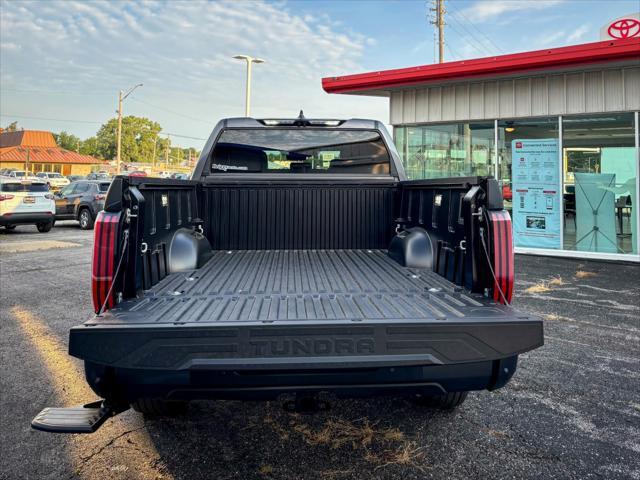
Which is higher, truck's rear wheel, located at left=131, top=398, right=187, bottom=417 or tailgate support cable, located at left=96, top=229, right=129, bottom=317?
tailgate support cable, located at left=96, top=229, right=129, bottom=317

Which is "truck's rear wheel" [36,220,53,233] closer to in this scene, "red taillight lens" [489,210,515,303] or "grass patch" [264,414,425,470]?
"grass patch" [264,414,425,470]

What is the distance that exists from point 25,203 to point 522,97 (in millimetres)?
15658

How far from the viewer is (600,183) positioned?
10562mm

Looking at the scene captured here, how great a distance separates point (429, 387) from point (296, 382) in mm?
666

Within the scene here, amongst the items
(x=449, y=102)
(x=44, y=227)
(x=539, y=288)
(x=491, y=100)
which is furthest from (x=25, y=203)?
(x=539, y=288)

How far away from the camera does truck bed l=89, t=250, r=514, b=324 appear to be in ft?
7.25

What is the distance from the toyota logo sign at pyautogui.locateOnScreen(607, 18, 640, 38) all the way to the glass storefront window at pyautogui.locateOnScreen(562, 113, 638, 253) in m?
1.68

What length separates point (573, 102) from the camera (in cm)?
1041

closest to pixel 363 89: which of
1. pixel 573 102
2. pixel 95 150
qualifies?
pixel 573 102

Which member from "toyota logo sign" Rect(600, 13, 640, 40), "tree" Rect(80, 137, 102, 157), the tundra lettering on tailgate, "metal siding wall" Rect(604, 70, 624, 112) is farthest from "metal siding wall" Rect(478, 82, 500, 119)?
"tree" Rect(80, 137, 102, 157)

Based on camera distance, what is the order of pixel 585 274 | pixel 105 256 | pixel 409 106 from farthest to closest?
pixel 409 106 < pixel 585 274 < pixel 105 256

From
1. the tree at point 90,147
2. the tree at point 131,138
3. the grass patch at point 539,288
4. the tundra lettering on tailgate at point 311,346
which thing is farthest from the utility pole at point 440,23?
the tree at point 90,147

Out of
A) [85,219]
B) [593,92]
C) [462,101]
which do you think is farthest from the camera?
[85,219]

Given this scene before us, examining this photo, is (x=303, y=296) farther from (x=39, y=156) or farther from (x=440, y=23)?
(x=39, y=156)
